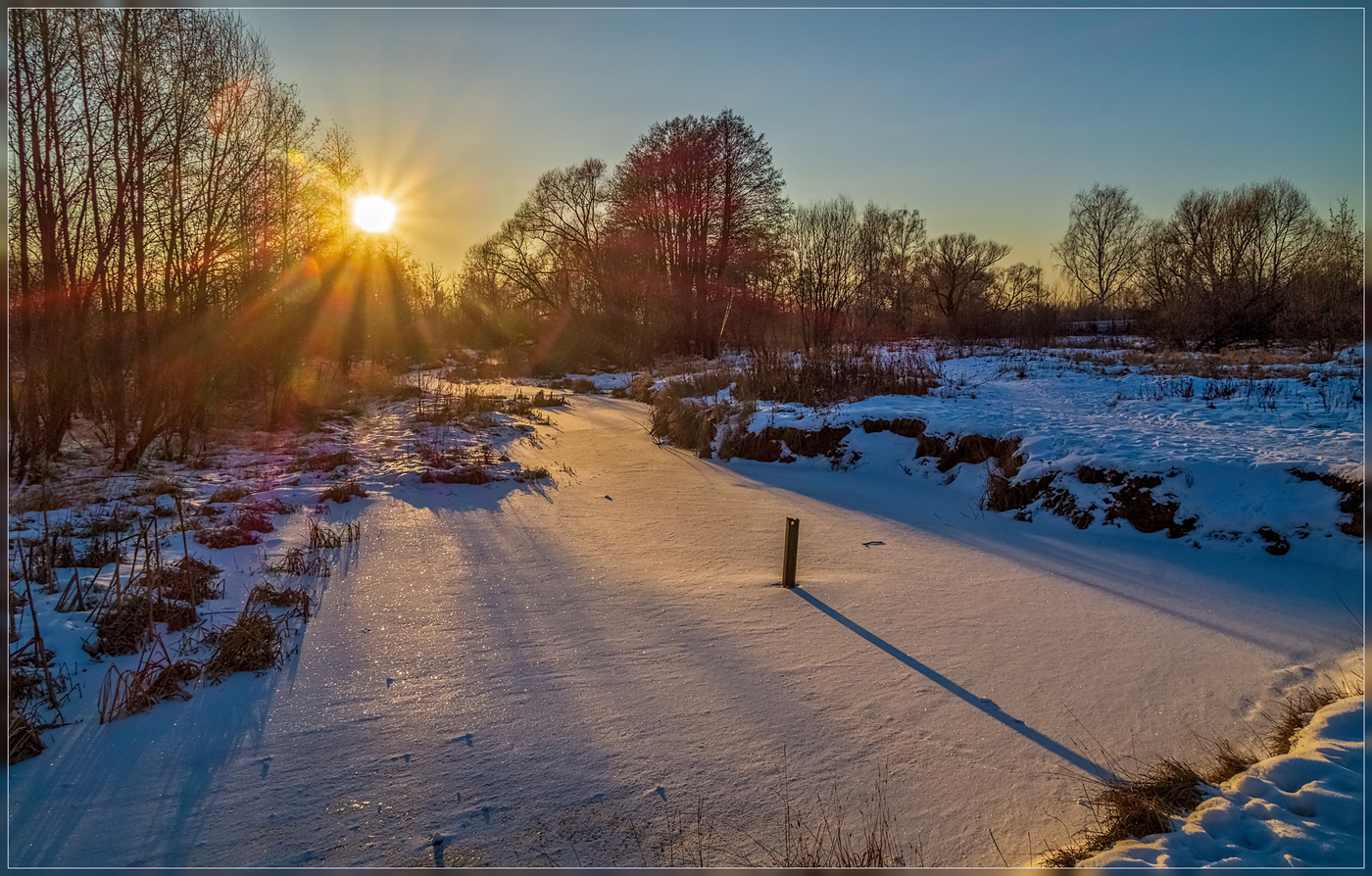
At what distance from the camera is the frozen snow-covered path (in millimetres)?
2391

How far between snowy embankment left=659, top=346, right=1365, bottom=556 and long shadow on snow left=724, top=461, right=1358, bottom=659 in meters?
0.34

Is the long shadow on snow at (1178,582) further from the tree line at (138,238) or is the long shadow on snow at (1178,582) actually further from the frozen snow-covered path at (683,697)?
the tree line at (138,238)

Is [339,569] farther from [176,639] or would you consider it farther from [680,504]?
[680,504]

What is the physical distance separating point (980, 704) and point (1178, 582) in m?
2.47

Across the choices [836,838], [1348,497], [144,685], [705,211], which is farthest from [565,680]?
[705,211]

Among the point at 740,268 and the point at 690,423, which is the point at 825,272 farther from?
the point at 690,423

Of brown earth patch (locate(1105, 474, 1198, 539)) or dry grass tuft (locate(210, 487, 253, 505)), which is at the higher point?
brown earth patch (locate(1105, 474, 1198, 539))

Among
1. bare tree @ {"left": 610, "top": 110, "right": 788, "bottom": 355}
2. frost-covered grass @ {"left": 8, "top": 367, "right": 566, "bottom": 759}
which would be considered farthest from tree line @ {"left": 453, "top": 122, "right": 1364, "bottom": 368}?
frost-covered grass @ {"left": 8, "top": 367, "right": 566, "bottom": 759}

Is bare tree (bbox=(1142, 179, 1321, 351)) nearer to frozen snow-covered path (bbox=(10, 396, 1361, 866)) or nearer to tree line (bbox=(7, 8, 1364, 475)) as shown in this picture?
tree line (bbox=(7, 8, 1364, 475))

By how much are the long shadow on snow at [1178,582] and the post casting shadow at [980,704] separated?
1.77 meters

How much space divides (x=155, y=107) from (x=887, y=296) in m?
33.7

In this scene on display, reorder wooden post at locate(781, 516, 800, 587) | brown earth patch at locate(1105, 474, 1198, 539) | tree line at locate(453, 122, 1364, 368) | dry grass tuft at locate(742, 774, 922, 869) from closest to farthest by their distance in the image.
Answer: dry grass tuft at locate(742, 774, 922, 869) → wooden post at locate(781, 516, 800, 587) → brown earth patch at locate(1105, 474, 1198, 539) → tree line at locate(453, 122, 1364, 368)

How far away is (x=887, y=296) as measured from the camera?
36.5m

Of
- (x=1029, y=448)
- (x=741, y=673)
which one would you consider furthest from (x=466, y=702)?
(x=1029, y=448)
